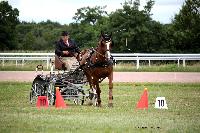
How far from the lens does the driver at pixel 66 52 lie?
68.2ft

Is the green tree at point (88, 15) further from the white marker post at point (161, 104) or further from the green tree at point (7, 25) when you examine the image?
the white marker post at point (161, 104)

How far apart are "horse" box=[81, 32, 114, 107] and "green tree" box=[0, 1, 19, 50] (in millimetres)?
55424

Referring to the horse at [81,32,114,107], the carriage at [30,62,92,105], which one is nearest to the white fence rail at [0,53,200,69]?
the carriage at [30,62,92,105]

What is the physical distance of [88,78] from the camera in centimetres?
2066

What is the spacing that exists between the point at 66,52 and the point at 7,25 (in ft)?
188

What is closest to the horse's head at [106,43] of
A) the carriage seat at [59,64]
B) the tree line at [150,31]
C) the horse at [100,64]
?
the horse at [100,64]

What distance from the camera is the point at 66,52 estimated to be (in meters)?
20.8

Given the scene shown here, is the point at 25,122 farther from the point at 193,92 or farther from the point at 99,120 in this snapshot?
the point at 193,92

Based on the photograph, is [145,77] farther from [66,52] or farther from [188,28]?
[188,28]

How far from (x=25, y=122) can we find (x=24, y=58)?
1160 inches

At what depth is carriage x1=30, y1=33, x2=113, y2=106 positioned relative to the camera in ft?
65.1

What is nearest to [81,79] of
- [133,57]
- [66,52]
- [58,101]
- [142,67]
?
[66,52]

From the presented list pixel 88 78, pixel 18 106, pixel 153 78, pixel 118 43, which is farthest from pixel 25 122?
pixel 118 43

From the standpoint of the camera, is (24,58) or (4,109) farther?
(24,58)
